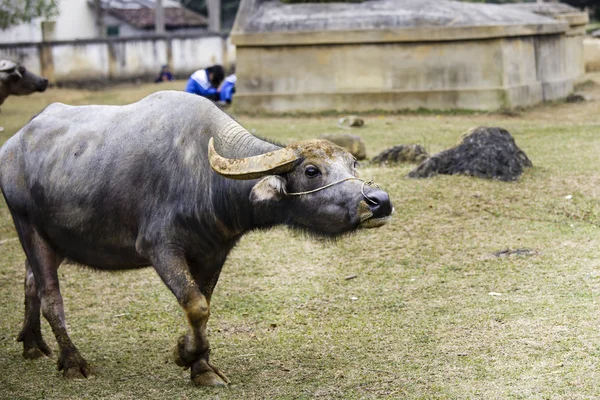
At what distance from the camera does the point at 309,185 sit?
4832 millimetres

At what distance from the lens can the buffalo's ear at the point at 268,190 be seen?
4.80 metres

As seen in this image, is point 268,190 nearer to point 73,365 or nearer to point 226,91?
point 73,365

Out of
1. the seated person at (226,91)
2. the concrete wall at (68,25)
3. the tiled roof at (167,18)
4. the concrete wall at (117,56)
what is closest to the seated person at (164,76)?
the concrete wall at (117,56)

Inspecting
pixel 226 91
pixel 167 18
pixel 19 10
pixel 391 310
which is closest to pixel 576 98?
pixel 226 91

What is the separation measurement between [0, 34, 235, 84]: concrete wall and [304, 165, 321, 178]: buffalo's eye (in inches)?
952

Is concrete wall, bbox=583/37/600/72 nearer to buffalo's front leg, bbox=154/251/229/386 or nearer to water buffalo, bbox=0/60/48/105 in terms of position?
water buffalo, bbox=0/60/48/105

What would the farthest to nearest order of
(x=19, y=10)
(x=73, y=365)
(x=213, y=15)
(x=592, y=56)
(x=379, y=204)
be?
(x=213, y=15)
(x=19, y=10)
(x=592, y=56)
(x=73, y=365)
(x=379, y=204)

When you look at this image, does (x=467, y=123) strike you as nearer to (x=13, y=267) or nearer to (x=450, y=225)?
(x=450, y=225)

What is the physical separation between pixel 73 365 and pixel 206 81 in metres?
8.49

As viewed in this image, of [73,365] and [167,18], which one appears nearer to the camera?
[73,365]

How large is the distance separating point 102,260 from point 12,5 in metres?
23.4

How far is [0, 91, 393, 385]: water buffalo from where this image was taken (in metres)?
4.82

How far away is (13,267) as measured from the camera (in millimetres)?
8109

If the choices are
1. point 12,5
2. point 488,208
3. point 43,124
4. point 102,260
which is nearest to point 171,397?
point 102,260
